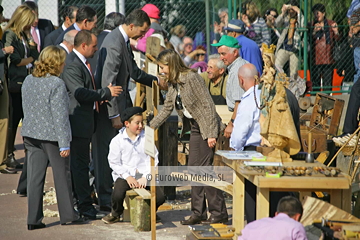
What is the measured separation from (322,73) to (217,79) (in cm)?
492

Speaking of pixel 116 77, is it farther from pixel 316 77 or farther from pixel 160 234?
pixel 316 77

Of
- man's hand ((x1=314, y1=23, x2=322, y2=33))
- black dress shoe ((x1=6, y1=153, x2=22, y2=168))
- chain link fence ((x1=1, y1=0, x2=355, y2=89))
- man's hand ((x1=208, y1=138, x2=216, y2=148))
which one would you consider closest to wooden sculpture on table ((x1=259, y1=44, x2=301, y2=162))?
man's hand ((x1=208, y1=138, x2=216, y2=148))

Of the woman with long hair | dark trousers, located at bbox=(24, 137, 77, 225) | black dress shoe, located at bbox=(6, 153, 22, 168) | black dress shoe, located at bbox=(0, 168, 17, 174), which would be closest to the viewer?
dark trousers, located at bbox=(24, 137, 77, 225)

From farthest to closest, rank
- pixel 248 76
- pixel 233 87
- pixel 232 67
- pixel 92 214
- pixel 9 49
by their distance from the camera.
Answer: pixel 9 49 → pixel 232 67 → pixel 233 87 → pixel 92 214 → pixel 248 76

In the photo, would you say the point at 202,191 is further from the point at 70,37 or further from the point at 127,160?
the point at 70,37

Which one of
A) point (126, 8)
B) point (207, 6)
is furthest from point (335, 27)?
point (126, 8)

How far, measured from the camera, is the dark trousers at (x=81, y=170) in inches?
273

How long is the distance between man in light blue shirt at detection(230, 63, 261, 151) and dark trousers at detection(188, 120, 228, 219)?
2.28ft

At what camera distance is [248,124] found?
5.88m

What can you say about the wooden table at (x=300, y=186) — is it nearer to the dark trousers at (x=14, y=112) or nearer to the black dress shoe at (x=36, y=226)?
the black dress shoe at (x=36, y=226)

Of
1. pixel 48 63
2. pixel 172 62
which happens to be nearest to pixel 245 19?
pixel 172 62

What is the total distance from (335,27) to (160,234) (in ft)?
25.3

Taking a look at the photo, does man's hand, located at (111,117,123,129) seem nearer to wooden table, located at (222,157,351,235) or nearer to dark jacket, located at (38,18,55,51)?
wooden table, located at (222,157,351,235)

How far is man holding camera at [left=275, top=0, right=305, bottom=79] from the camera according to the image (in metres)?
12.5
